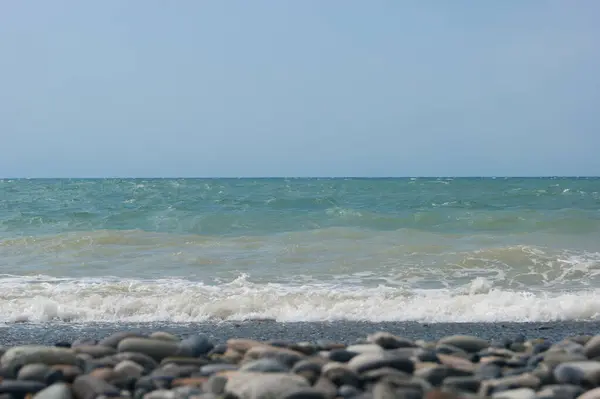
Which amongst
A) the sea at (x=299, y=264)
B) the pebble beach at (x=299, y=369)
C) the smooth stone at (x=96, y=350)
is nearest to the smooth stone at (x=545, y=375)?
the pebble beach at (x=299, y=369)

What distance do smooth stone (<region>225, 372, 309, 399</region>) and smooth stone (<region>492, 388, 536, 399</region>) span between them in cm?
94

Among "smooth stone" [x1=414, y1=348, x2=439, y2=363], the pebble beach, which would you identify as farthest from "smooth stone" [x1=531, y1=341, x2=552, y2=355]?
"smooth stone" [x1=414, y1=348, x2=439, y2=363]

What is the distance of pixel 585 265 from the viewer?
35.5 feet

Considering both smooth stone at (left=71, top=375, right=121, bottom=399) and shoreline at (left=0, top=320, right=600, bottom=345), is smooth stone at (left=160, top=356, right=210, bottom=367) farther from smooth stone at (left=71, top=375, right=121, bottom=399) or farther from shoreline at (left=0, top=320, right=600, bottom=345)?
shoreline at (left=0, top=320, right=600, bottom=345)

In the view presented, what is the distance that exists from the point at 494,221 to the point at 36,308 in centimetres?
1248

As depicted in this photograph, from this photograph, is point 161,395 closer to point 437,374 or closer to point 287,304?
point 437,374

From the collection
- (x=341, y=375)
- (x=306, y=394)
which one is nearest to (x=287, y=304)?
(x=341, y=375)

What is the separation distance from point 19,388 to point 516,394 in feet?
8.30

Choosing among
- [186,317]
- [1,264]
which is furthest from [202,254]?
[186,317]

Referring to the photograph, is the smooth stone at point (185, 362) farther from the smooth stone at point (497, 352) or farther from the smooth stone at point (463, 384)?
the smooth stone at point (497, 352)

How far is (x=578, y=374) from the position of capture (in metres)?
3.58

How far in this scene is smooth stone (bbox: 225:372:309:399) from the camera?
318cm

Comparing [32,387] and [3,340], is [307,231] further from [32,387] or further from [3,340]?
[32,387]

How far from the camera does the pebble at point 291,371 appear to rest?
3.27 metres
